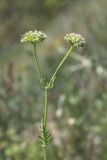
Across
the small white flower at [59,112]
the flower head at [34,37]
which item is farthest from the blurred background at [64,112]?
the flower head at [34,37]

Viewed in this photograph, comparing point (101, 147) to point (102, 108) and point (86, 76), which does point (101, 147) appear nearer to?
point (102, 108)

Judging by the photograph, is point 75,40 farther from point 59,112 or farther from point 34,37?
point 59,112

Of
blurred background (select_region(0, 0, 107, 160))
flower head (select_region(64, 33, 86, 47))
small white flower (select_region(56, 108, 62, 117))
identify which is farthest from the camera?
small white flower (select_region(56, 108, 62, 117))

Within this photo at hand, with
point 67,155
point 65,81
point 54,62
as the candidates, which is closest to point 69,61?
point 54,62

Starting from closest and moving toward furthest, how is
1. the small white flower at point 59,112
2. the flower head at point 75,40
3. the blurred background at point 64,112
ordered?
the flower head at point 75,40 → the blurred background at point 64,112 → the small white flower at point 59,112

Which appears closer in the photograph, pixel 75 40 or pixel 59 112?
pixel 75 40

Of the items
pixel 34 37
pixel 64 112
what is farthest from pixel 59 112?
pixel 34 37

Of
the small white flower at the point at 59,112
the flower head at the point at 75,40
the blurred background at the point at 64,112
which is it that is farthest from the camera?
the small white flower at the point at 59,112

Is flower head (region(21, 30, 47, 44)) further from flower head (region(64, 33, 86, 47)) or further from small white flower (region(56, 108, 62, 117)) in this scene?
small white flower (region(56, 108, 62, 117))

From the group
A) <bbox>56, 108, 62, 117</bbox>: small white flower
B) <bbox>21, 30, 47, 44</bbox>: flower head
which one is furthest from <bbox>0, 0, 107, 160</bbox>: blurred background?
<bbox>21, 30, 47, 44</bbox>: flower head

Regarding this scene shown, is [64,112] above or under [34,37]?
above

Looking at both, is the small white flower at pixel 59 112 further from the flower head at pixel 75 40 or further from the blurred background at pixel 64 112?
the flower head at pixel 75 40
